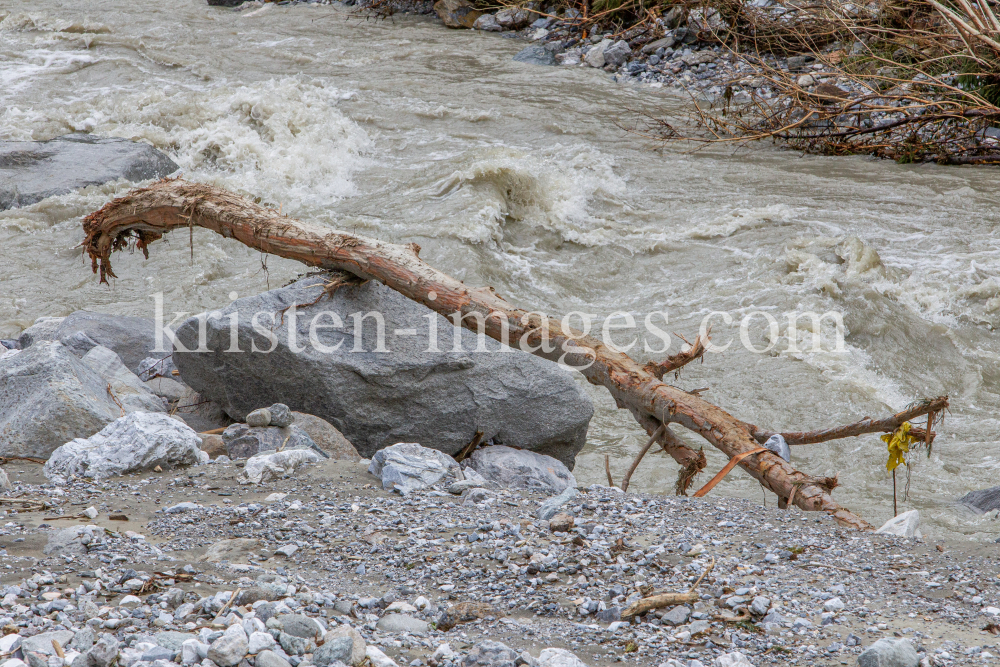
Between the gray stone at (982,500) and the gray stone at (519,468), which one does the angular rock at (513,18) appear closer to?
the gray stone at (519,468)

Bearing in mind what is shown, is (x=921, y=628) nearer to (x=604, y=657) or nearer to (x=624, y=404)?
(x=604, y=657)

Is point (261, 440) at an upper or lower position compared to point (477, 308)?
lower

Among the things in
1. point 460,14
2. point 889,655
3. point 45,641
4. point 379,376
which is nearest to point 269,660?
point 45,641

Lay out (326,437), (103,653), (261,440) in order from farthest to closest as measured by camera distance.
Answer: (326,437) < (261,440) < (103,653)

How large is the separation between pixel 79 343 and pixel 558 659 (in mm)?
3451

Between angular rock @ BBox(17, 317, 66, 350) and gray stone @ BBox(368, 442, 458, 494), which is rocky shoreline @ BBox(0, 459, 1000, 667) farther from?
angular rock @ BBox(17, 317, 66, 350)

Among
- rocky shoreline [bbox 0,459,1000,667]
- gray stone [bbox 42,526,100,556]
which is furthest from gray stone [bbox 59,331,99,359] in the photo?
gray stone [bbox 42,526,100,556]

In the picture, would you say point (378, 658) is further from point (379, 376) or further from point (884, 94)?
point (884, 94)

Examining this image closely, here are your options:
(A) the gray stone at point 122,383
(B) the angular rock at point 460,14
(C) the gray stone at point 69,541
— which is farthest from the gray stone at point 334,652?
(B) the angular rock at point 460,14

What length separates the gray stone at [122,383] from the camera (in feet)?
11.9

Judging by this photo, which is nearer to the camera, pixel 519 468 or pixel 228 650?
pixel 228 650

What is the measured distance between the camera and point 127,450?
9.45 ft

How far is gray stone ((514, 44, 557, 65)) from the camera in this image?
1095 cm

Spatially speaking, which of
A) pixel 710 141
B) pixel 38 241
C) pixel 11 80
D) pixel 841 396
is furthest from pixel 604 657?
pixel 11 80
